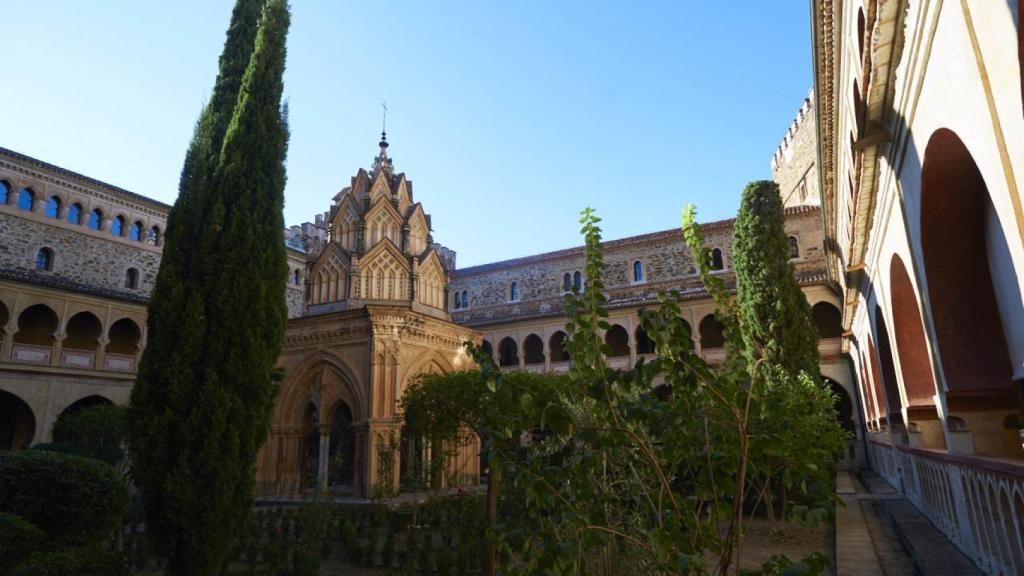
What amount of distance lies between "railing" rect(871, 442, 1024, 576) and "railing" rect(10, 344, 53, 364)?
26.7m

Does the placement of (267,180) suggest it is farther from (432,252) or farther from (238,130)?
(432,252)

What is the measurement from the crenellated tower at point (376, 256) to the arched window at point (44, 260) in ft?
41.0

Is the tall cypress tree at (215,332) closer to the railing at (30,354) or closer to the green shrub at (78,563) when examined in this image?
the green shrub at (78,563)

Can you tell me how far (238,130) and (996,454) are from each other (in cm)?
1100

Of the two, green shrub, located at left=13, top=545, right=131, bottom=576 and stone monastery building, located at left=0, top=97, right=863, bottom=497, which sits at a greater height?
stone monastery building, located at left=0, top=97, right=863, bottom=497

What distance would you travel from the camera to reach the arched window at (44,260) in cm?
2294

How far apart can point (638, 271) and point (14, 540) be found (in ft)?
87.9

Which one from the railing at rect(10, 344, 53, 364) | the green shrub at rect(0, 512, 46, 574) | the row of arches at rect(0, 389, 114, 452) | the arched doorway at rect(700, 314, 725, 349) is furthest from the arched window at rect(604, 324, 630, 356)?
the green shrub at rect(0, 512, 46, 574)

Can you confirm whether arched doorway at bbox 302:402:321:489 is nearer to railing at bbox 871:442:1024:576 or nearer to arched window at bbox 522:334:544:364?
arched window at bbox 522:334:544:364

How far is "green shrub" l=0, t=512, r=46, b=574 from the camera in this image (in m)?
6.03

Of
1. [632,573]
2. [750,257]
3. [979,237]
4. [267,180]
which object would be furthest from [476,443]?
[979,237]

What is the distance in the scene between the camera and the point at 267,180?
909cm

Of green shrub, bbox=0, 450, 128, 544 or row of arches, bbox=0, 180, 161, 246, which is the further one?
row of arches, bbox=0, 180, 161, 246

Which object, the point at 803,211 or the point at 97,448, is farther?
the point at 803,211
